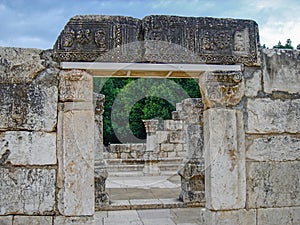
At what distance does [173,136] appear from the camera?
1277 centimetres

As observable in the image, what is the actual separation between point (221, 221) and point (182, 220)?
4.87ft

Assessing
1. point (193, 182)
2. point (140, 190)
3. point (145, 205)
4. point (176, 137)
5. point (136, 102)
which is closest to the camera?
point (145, 205)

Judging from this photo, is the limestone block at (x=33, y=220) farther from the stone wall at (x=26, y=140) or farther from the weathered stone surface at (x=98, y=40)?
the weathered stone surface at (x=98, y=40)

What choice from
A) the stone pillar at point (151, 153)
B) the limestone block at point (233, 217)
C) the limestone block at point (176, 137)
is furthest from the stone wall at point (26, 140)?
the limestone block at point (176, 137)

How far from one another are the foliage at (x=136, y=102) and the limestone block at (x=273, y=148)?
46.8 feet

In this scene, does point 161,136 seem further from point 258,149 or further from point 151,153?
point 258,149

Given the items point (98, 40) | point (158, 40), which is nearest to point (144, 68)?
point (158, 40)

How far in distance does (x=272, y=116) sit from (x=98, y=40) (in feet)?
7.20

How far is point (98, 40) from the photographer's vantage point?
3902 mm

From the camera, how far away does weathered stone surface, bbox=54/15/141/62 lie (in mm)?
3881

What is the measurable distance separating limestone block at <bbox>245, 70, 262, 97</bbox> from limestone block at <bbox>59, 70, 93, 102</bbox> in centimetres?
184

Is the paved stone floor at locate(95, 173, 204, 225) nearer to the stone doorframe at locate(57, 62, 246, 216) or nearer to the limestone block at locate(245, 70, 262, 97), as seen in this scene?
the stone doorframe at locate(57, 62, 246, 216)

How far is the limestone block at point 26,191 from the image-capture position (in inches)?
147

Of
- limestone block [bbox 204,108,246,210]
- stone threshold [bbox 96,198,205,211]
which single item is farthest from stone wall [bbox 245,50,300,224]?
stone threshold [bbox 96,198,205,211]
